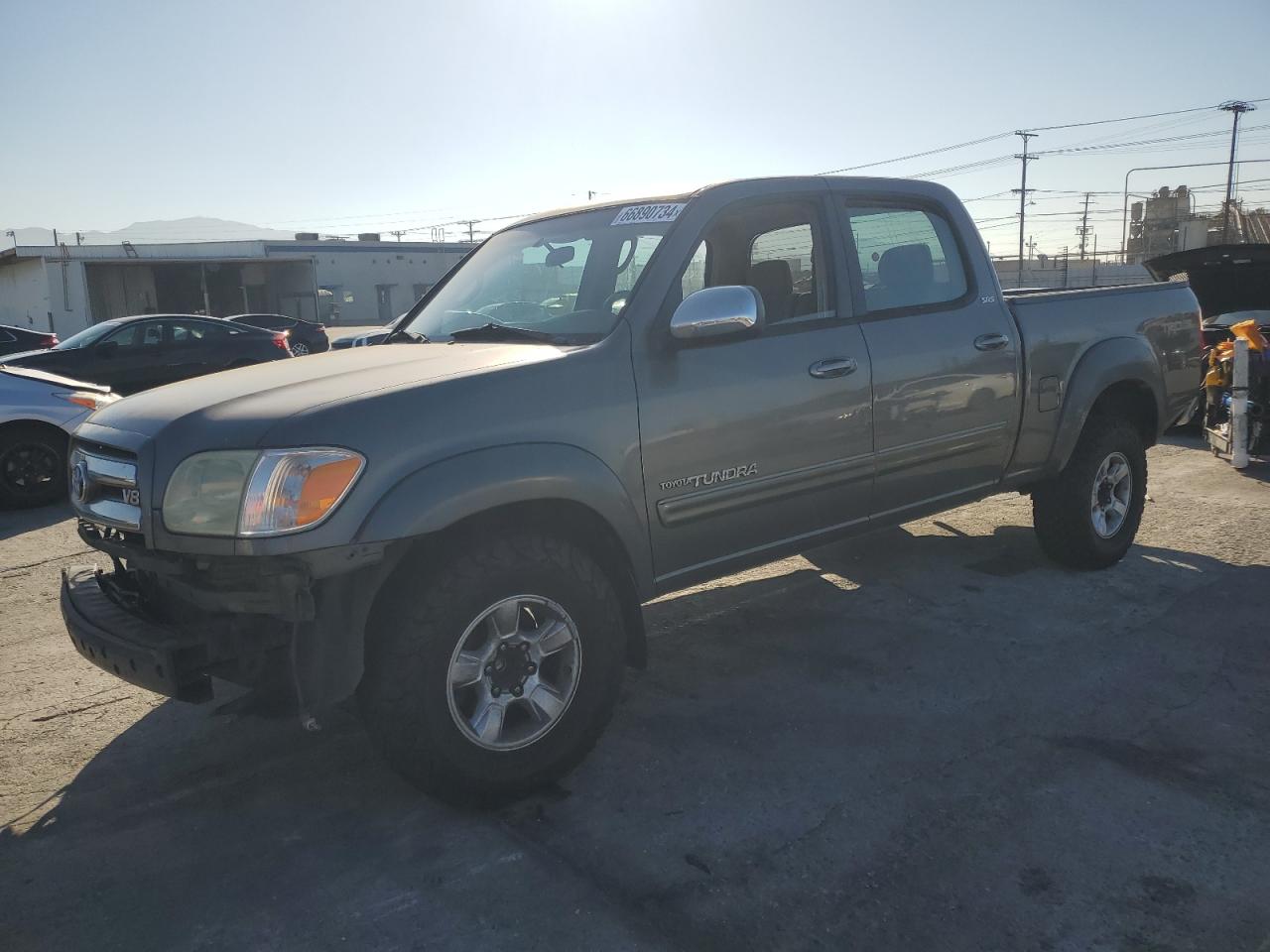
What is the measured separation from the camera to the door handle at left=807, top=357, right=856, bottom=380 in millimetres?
3805

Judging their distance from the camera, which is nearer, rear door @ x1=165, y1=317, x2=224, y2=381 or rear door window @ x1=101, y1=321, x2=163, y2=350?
rear door window @ x1=101, y1=321, x2=163, y2=350

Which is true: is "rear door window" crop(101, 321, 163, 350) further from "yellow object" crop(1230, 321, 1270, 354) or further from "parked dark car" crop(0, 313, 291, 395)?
"yellow object" crop(1230, 321, 1270, 354)

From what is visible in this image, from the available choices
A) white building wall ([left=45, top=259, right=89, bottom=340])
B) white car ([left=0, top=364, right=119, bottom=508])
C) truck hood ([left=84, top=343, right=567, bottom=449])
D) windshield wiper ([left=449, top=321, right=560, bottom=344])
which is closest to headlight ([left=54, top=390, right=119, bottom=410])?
white car ([left=0, top=364, right=119, bottom=508])

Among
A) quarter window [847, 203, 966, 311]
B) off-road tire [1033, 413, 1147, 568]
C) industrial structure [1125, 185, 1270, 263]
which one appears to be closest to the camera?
quarter window [847, 203, 966, 311]

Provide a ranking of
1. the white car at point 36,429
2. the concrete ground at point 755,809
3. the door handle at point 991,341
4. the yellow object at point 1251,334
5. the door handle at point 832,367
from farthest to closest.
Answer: the white car at point 36,429, the yellow object at point 1251,334, the door handle at point 991,341, the door handle at point 832,367, the concrete ground at point 755,809

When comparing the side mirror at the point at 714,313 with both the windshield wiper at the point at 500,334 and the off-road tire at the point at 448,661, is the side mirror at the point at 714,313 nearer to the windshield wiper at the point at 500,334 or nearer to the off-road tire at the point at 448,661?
the windshield wiper at the point at 500,334

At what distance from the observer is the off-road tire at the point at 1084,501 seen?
17.0ft

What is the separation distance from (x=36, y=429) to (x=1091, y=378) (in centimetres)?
818

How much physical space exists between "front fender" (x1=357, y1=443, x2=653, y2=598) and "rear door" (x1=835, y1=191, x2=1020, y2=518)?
1.37 m

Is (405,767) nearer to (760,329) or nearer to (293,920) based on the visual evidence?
(293,920)

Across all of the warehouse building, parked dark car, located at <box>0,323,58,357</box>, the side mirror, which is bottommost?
parked dark car, located at <box>0,323,58,357</box>

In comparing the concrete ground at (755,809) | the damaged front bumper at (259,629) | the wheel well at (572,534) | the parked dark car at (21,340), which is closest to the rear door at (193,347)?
the parked dark car at (21,340)

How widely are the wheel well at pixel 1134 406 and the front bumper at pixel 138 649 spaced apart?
4.60m

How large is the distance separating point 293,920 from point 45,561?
196 inches
